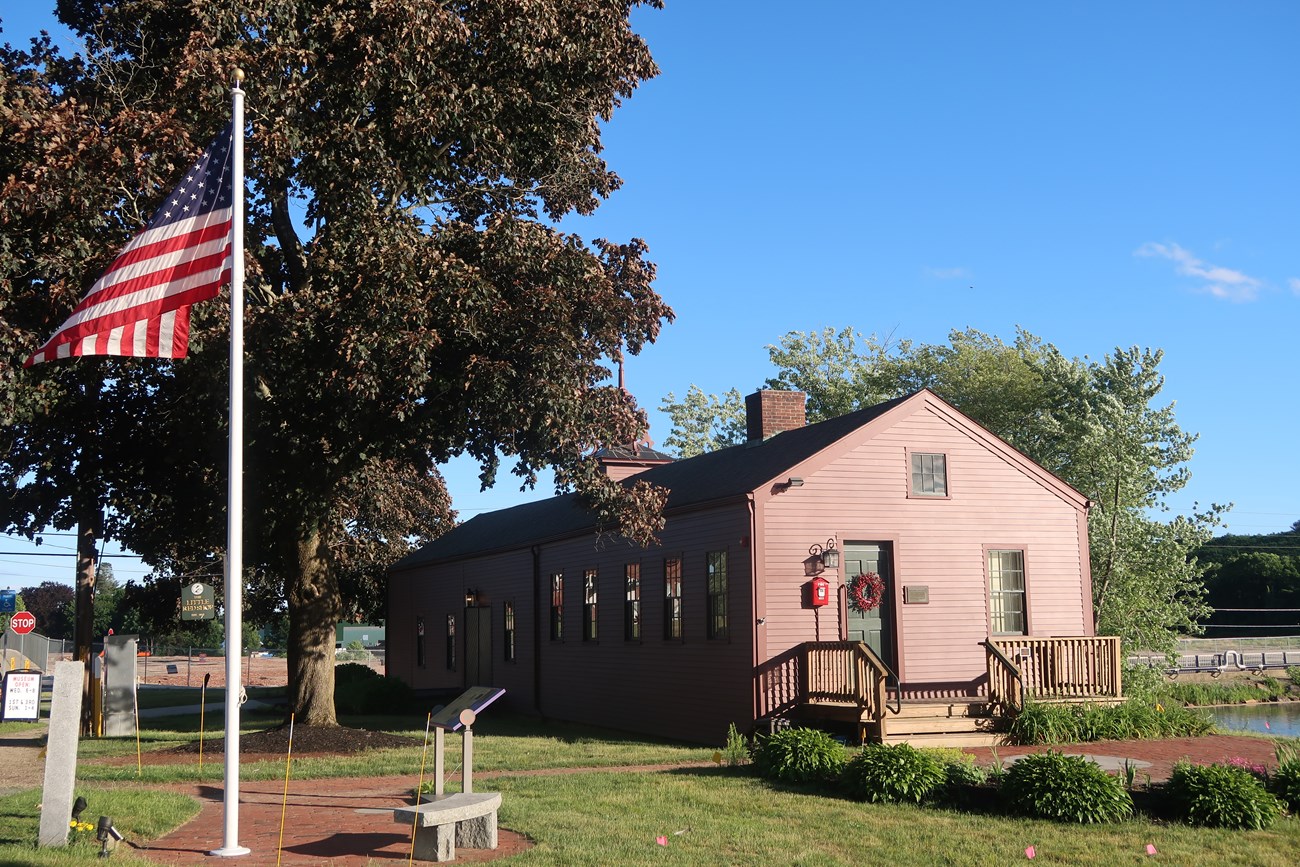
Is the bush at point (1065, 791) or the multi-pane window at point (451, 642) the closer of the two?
the bush at point (1065, 791)

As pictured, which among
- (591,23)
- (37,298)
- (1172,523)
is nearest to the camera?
(37,298)

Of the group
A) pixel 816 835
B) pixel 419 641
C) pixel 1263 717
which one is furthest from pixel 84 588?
pixel 1263 717

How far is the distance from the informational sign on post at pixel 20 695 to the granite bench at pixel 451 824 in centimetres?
1210

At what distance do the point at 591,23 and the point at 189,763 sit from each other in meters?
11.6

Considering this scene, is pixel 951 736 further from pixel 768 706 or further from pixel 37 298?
pixel 37 298

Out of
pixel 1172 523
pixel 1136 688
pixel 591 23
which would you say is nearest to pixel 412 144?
pixel 591 23

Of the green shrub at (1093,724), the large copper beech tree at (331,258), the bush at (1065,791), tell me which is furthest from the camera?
the green shrub at (1093,724)

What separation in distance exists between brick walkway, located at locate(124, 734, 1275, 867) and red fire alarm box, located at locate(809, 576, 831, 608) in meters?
3.44

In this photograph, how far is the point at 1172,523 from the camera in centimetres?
3083

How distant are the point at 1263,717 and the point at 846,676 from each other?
71.6ft

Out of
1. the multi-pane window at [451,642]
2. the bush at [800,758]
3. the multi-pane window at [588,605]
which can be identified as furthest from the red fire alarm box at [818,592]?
the multi-pane window at [451,642]

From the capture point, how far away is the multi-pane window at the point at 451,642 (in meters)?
31.0

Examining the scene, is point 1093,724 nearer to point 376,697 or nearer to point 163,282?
point 163,282

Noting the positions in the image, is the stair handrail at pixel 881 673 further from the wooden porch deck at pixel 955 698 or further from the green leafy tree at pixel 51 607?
the green leafy tree at pixel 51 607
